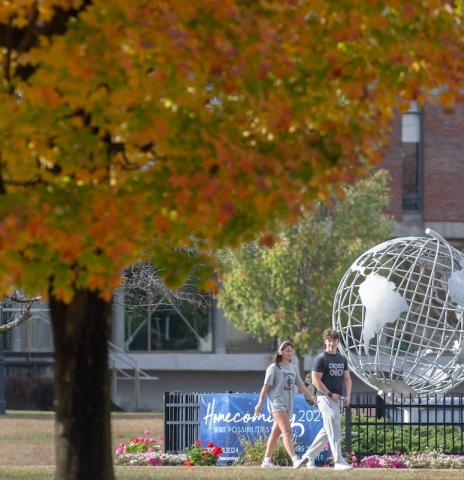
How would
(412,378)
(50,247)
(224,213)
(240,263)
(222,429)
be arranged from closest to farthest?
(224,213) < (50,247) < (222,429) < (412,378) < (240,263)

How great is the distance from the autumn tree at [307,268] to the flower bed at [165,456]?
57.3ft

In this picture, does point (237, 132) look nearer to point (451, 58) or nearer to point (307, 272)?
point (451, 58)

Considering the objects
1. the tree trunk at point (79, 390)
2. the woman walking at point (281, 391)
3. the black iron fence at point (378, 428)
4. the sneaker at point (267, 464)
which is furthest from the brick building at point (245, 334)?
the tree trunk at point (79, 390)

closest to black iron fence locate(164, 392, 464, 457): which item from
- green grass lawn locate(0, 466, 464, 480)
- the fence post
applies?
the fence post

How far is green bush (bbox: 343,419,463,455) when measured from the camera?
66.1 ft

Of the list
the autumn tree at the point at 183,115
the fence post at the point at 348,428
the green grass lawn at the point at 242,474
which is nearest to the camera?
the autumn tree at the point at 183,115

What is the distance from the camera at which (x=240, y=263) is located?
1516 inches

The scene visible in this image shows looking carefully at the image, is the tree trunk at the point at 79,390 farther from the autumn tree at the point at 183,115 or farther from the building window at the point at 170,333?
the building window at the point at 170,333

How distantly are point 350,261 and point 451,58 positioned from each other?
29.8m

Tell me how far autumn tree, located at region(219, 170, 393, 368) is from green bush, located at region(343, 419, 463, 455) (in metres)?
16.7

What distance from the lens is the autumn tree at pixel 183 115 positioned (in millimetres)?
8008

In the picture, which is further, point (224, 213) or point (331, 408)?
point (331, 408)

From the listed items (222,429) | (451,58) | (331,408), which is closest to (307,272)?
(222,429)

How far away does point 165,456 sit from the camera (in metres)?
20.0
